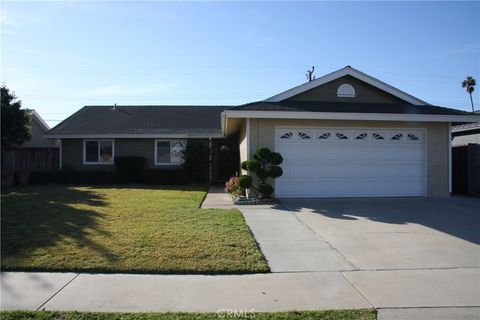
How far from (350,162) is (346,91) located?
2.81m

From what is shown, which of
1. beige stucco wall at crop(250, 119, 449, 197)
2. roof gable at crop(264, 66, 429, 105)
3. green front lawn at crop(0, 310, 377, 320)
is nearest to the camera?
green front lawn at crop(0, 310, 377, 320)

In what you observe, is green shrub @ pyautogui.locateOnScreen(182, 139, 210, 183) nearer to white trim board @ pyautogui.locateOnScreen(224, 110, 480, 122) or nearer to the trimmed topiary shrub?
white trim board @ pyautogui.locateOnScreen(224, 110, 480, 122)

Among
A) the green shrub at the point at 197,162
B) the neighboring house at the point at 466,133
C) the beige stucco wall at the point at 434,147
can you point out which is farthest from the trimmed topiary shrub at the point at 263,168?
the neighboring house at the point at 466,133

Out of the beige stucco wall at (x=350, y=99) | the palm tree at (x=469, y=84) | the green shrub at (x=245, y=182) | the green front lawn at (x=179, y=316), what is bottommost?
the green front lawn at (x=179, y=316)

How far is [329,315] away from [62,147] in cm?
2015

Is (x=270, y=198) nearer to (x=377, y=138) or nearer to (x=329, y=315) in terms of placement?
(x=377, y=138)

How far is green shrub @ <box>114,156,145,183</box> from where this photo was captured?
19750 millimetres

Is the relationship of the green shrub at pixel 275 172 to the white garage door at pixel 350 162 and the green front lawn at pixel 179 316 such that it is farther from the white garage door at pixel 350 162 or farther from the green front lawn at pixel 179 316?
the green front lawn at pixel 179 316

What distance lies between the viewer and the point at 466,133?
17531mm

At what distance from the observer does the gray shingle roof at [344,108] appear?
12.8 metres

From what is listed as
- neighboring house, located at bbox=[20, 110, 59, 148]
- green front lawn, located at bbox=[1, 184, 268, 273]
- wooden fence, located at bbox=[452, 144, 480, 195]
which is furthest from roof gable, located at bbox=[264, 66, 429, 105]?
neighboring house, located at bbox=[20, 110, 59, 148]

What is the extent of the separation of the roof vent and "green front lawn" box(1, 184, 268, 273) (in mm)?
6743

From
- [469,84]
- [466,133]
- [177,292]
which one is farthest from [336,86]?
[469,84]

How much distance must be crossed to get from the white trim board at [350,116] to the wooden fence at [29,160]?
450 inches
